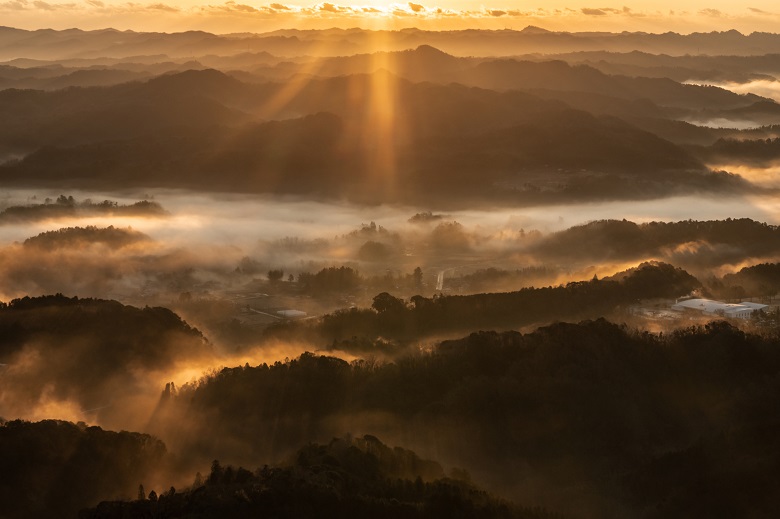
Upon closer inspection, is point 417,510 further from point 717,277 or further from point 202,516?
point 717,277

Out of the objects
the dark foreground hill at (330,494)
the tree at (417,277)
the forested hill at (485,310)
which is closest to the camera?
the dark foreground hill at (330,494)

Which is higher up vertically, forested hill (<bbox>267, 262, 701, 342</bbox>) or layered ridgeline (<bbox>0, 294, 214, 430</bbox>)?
layered ridgeline (<bbox>0, 294, 214, 430</bbox>)

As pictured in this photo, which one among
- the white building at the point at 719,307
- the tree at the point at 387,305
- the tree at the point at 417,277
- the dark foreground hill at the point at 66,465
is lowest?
the tree at the point at 417,277

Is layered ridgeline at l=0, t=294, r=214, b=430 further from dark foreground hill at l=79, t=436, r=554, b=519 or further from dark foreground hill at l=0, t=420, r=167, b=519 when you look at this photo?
dark foreground hill at l=79, t=436, r=554, b=519

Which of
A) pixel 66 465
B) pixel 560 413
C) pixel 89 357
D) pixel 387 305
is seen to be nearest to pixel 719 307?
pixel 387 305

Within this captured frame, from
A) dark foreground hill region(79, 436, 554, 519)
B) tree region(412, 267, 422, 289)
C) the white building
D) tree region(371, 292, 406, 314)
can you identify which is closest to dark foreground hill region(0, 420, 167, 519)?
dark foreground hill region(79, 436, 554, 519)

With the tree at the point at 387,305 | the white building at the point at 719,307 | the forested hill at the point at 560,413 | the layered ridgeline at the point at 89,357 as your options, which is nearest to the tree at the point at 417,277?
the tree at the point at 387,305

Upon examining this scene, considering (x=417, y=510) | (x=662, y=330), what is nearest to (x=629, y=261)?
(x=662, y=330)

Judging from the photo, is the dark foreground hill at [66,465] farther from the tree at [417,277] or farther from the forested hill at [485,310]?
the tree at [417,277]

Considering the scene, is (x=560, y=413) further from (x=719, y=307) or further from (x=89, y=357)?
(x=719, y=307)
